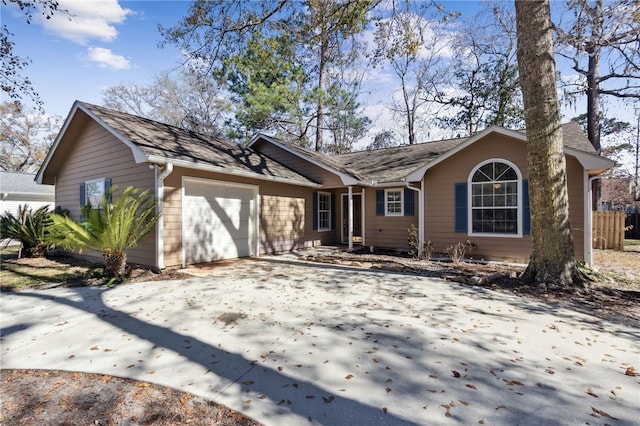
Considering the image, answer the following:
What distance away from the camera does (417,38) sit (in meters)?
8.27


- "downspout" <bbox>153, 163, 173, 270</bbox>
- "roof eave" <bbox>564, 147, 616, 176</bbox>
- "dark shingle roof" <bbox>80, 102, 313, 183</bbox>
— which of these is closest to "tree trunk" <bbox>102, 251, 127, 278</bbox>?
"downspout" <bbox>153, 163, 173, 270</bbox>

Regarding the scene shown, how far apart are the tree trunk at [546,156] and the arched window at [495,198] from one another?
9.98 ft

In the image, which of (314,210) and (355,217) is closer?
(314,210)

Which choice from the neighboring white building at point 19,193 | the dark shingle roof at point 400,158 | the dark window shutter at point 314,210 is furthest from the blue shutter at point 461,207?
the neighboring white building at point 19,193

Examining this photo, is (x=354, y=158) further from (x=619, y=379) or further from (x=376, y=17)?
(x=619, y=379)

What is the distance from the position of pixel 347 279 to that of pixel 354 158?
31.3 ft

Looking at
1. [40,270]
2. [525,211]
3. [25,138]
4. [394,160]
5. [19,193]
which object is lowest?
[40,270]

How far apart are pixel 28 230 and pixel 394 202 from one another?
11.8m

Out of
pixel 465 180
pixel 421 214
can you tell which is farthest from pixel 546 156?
pixel 421 214

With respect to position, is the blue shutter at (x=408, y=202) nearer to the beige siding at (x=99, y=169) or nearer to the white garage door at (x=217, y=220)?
the white garage door at (x=217, y=220)

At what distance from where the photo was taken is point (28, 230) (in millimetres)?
9406

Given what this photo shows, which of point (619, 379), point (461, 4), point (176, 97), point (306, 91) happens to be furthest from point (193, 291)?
point (176, 97)

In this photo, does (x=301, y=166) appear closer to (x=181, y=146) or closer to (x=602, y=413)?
(x=181, y=146)

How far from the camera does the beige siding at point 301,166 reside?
11.9 meters
